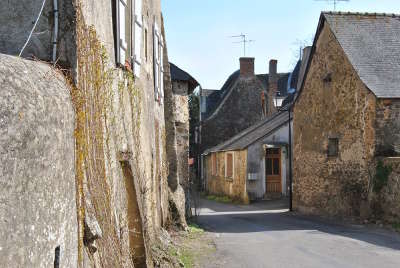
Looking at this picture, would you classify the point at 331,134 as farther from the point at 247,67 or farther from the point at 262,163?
the point at 247,67

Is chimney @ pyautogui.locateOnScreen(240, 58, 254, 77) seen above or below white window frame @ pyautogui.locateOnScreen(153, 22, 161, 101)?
above

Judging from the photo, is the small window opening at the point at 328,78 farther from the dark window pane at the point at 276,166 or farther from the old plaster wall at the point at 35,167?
the old plaster wall at the point at 35,167

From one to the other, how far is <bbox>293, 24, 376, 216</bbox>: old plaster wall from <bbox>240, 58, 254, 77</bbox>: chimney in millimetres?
17202

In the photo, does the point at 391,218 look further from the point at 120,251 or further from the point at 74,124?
the point at 74,124

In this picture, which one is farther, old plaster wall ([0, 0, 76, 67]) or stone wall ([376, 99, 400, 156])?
stone wall ([376, 99, 400, 156])

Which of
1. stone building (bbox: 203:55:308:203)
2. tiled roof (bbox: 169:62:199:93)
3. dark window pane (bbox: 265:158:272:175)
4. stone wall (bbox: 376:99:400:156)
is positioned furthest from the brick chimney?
stone wall (bbox: 376:99:400:156)

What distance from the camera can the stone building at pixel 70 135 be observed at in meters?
3.23

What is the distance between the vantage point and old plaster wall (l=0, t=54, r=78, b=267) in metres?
3.03

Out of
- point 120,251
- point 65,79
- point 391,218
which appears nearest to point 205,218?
point 391,218

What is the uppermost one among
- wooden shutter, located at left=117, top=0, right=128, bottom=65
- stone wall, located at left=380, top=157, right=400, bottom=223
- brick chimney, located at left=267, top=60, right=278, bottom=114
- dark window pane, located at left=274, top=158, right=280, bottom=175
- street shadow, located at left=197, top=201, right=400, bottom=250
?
brick chimney, located at left=267, top=60, right=278, bottom=114

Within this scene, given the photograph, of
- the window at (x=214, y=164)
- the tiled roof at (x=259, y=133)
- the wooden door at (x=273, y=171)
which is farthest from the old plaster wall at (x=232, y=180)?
the wooden door at (x=273, y=171)

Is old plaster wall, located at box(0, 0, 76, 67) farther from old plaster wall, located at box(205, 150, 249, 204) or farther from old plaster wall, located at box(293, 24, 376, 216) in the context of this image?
old plaster wall, located at box(205, 150, 249, 204)

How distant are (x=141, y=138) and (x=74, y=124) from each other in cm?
520

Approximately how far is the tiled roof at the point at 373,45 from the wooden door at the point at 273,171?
10602 millimetres
